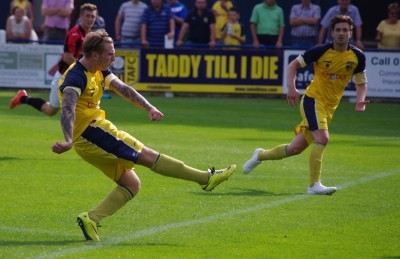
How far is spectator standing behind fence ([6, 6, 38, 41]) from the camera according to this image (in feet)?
84.0

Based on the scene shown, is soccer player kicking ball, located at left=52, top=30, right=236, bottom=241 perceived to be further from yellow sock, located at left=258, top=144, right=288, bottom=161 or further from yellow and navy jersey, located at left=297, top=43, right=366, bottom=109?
yellow sock, located at left=258, top=144, right=288, bottom=161

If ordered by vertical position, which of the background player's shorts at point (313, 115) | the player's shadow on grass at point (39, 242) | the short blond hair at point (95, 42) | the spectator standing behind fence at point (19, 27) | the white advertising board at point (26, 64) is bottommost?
the white advertising board at point (26, 64)

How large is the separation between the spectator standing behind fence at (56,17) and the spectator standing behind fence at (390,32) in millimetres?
7442

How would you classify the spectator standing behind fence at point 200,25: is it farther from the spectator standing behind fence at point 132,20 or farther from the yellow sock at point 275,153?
the yellow sock at point 275,153

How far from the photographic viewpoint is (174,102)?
23.1 meters

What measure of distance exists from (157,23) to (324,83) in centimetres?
Result: 1367

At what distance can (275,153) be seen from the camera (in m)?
12.1

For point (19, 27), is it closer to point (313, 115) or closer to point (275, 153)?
point (275, 153)

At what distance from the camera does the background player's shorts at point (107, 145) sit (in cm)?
843

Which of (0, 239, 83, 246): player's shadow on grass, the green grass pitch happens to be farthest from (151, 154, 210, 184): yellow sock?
(0, 239, 83, 246): player's shadow on grass

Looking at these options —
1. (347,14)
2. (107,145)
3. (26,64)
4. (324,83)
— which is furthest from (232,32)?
(107,145)

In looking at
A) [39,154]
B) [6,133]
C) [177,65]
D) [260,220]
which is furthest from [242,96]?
[260,220]

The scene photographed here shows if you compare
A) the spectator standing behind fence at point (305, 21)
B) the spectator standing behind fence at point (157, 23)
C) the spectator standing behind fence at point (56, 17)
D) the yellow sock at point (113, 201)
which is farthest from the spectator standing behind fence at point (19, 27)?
the yellow sock at point (113, 201)

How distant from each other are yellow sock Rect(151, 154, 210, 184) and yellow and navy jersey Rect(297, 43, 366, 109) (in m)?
3.08
